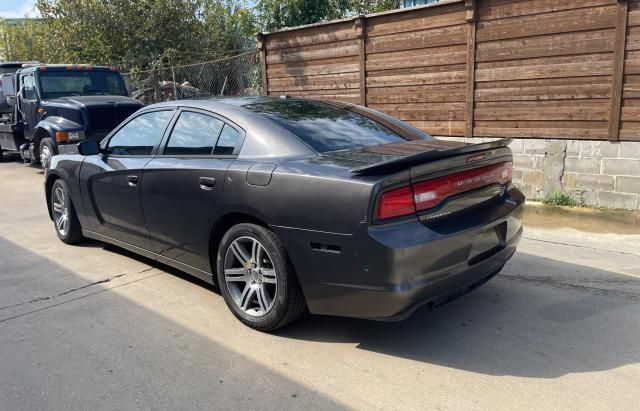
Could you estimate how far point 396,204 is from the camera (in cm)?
301

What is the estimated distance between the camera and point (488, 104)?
295 inches

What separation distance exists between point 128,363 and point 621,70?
Result: 611cm

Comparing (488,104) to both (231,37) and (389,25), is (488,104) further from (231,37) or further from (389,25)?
(231,37)

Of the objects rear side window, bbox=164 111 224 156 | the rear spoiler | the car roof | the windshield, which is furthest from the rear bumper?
the windshield

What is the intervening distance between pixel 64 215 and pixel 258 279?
10.7 ft

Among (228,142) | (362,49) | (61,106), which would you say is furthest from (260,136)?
(61,106)

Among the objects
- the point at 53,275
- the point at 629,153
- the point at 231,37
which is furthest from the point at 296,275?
the point at 231,37

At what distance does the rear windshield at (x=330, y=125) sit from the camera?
376 centimetres

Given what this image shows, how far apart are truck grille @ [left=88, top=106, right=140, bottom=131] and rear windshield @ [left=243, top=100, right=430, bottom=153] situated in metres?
7.17

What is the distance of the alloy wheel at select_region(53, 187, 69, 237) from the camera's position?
228 inches

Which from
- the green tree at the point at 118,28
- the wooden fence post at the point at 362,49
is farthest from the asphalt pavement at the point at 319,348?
the green tree at the point at 118,28

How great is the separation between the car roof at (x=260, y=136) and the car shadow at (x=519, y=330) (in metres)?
1.21

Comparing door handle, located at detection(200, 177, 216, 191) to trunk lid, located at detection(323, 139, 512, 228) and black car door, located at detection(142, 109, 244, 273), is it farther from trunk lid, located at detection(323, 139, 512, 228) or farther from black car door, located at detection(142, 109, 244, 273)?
trunk lid, located at detection(323, 139, 512, 228)

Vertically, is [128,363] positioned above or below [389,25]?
below
